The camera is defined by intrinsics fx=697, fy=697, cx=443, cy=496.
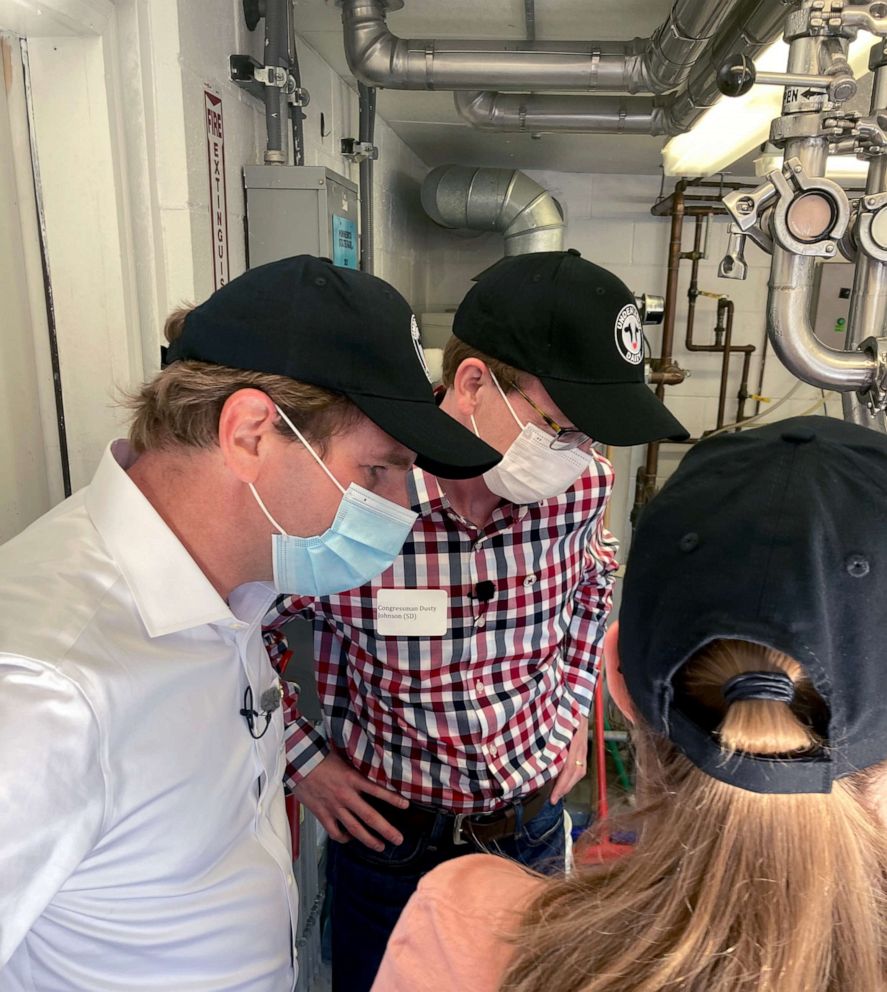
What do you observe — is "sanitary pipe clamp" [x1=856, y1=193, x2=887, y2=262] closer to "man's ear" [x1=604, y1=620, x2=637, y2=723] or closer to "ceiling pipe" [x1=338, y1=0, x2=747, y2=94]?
"man's ear" [x1=604, y1=620, x2=637, y2=723]

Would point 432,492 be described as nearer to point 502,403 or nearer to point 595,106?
point 502,403

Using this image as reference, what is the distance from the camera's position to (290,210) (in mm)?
1714

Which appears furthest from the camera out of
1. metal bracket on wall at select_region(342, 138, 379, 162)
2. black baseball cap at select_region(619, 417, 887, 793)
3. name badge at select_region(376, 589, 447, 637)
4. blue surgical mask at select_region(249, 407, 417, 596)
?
metal bracket on wall at select_region(342, 138, 379, 162)

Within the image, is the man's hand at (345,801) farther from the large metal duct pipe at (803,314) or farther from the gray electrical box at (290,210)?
the gray electrical box at (290,210)

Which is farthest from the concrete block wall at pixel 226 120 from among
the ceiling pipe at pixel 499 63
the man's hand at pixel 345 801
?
the man's hand at pixel 345 801

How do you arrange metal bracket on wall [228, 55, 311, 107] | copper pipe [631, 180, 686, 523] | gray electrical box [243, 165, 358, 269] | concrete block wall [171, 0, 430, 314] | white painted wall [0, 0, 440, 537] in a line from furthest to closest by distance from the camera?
copper pipe [631, 180, 686, 523], gray electrical box [243, 165, 358, 269], metal bracket on wall [228, 55, 311, 107], concrete block wall [171, 0, 430, 314], white painted wall [0, 0, 440, 537]

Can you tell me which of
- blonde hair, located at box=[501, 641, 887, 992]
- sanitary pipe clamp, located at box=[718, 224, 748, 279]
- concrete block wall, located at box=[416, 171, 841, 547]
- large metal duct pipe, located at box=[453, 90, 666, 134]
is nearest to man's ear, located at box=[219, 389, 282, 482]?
blonde hair, located at box=[501, 641, 887, 992]

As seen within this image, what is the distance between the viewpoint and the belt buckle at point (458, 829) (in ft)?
3.74

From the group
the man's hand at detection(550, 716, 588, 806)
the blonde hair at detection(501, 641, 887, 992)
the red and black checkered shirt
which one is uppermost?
the blonde hair at detection(501, 641, 887, 992)

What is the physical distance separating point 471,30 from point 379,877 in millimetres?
2247

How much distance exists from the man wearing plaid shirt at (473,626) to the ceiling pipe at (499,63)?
3.51 feet

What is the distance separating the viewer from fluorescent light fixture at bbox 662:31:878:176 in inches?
59.4

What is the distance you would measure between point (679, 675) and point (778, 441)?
0.57ft

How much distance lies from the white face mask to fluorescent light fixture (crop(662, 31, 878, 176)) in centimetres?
77
